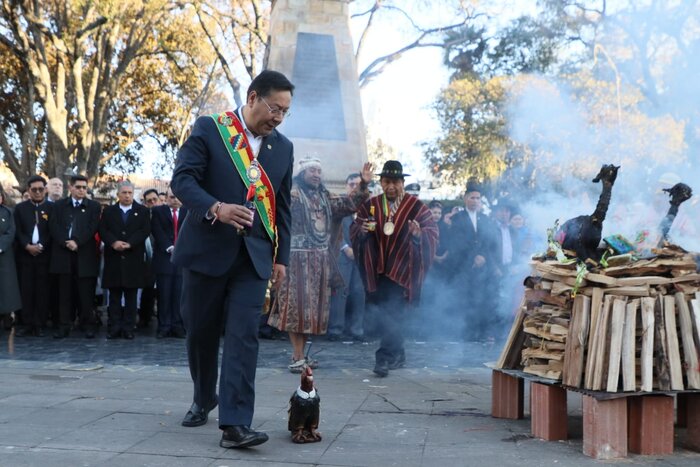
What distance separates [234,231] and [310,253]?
3472mm

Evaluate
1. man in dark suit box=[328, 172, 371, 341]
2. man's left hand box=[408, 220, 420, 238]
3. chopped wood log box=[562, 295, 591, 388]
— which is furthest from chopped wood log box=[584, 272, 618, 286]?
man in dark suit box=[328, 172, 371, 341]

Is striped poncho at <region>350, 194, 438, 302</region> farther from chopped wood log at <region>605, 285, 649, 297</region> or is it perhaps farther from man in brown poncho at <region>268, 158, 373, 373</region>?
chopped wood log at <region>605, 285, 649, 297</region>

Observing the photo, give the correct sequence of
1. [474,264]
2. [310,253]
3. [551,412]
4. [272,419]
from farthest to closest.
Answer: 1. [474,264]
2. [310,253]
3. [272,419]
4. [551,412]

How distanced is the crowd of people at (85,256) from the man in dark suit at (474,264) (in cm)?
361

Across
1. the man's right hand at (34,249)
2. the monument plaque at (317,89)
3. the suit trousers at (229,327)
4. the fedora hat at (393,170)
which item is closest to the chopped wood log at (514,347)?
the suit trousers at (229,327)

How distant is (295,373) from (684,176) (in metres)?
3.66

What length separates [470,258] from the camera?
10844 millimetres

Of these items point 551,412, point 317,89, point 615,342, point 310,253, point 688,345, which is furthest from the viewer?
point 317,89

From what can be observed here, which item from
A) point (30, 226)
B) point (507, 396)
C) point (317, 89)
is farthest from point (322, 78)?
point (507, 396)

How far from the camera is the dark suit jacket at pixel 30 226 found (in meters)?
10.3

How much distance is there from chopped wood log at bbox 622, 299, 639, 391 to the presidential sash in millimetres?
2001

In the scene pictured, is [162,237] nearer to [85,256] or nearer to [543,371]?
[85,256]

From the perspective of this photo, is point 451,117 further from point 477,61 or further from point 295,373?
point 295,373

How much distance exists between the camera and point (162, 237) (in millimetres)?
10547
